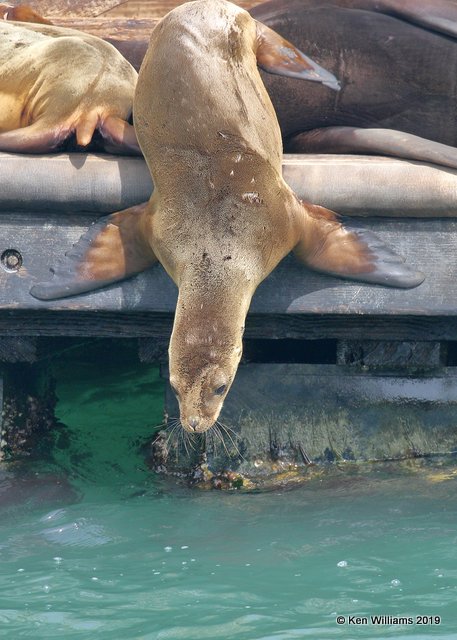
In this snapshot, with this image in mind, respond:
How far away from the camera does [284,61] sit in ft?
13.3

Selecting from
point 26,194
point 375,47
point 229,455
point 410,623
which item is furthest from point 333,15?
point 410,623

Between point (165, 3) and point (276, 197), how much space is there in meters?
2.70

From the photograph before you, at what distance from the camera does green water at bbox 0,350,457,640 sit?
9.51 feet

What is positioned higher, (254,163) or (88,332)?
(254,163)

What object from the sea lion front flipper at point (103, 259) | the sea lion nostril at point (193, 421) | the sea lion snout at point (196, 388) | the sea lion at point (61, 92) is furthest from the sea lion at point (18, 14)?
the sea lion nostril at point (193, 421)

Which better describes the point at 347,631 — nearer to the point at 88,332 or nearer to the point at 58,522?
the point at 58,522

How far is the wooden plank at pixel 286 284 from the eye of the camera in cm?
385

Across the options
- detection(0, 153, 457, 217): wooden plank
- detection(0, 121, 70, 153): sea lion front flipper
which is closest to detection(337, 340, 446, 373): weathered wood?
detection(0, 153, 457, 217): wooden plank

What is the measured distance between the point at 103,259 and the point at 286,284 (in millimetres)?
652

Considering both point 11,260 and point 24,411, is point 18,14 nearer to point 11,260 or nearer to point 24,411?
point 11,260

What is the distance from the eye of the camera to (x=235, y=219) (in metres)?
3.78

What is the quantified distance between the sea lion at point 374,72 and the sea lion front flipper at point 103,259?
853 mm

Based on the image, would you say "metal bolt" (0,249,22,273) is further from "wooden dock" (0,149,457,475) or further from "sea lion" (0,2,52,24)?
"sea lion" (0,2,52,24)

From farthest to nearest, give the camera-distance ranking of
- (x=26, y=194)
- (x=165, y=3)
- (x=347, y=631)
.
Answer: (x=165, y=3), (x=26, y=194), (x=347, y=631)
